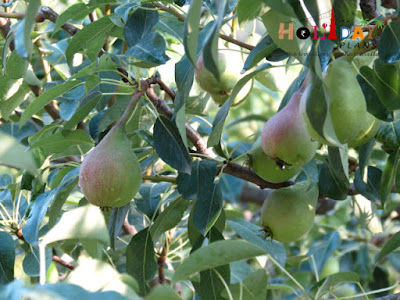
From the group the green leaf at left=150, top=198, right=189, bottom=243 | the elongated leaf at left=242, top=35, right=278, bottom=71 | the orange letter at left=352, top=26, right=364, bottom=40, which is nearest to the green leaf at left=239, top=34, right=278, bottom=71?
the elongated leaf at left=242, top=35, right=278, bottom=71

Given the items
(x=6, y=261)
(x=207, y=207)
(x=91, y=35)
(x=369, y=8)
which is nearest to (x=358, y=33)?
(x=369, y=8)

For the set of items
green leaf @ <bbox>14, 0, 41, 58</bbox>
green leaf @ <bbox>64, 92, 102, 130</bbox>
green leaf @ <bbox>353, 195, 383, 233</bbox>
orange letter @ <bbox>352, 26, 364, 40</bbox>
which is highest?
green leaf @ <bbox>14, 0, 41, 58</bbox>

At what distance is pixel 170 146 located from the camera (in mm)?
979

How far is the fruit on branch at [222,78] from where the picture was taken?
1.09 m

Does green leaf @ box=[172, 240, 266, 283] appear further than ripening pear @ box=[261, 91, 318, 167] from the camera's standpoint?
No

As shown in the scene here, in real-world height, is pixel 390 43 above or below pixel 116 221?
above

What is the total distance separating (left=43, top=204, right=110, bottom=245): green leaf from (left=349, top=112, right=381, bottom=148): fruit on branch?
Result: 0.49 m

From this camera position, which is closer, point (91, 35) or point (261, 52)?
point (261, 52)

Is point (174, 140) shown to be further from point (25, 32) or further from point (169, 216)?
point (25, 32)

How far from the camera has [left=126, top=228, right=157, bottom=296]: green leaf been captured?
108 centimetres

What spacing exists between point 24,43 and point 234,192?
2.96 feet

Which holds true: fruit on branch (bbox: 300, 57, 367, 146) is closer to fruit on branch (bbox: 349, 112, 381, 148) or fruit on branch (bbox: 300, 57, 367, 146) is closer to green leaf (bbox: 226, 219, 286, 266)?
Result: fruit on branch (bbox: 349, 112, 381, 148)

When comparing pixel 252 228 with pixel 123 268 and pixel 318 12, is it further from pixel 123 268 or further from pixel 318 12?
pixel 318 12

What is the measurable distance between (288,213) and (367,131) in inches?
8.7
